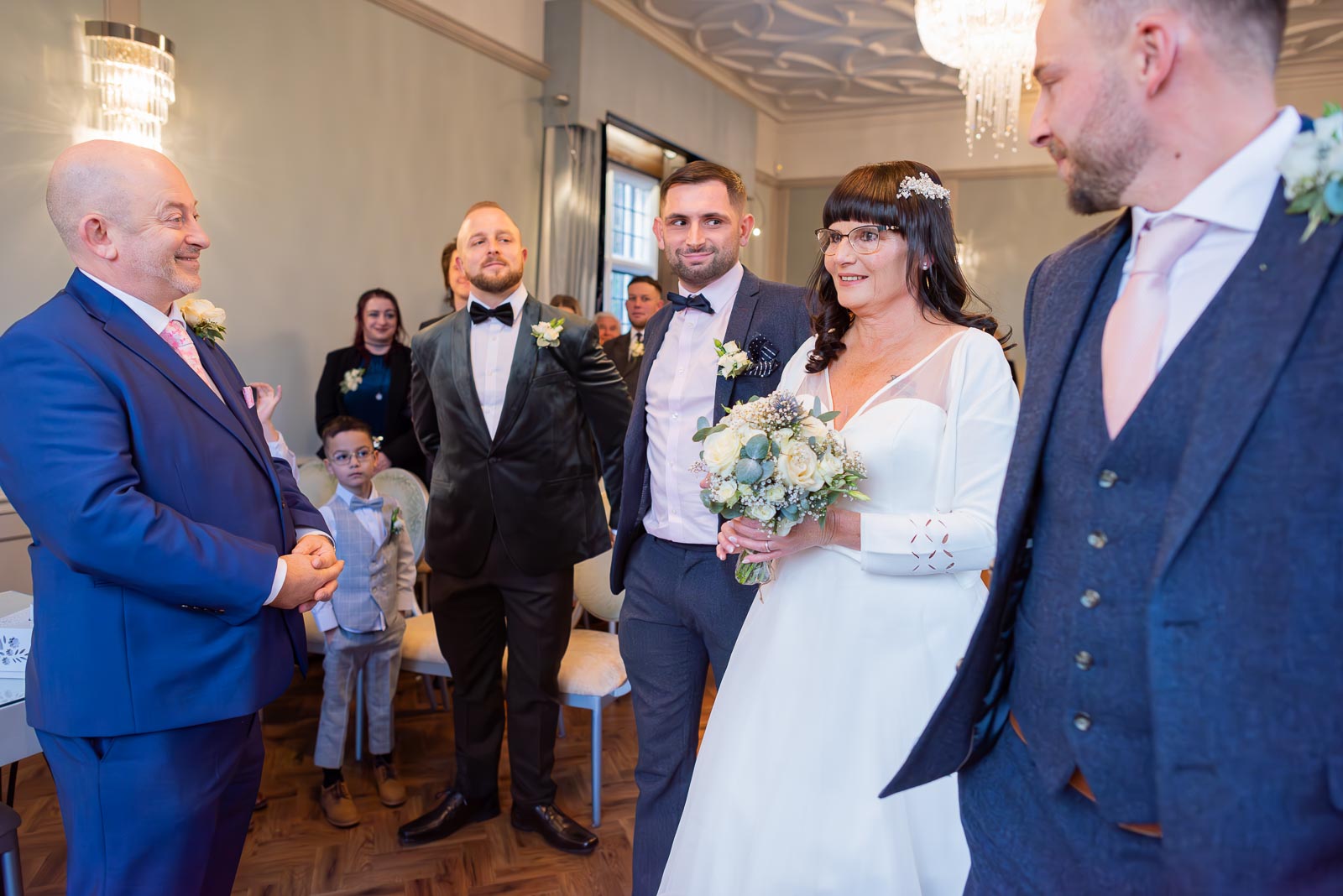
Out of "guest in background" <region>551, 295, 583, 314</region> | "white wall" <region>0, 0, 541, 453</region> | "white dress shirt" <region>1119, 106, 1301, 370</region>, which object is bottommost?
"white dress shirt" <region>1119, 106, 1301, 370</region>

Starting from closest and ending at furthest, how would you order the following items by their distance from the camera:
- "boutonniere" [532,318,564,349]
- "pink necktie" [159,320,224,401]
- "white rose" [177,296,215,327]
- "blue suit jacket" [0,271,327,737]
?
"blue suit jacket" [0,271,327,737], "pink necktie" [159,320,224,401], "white rose" [177,296,215,327], "boutonniere" [532,318,564,349]

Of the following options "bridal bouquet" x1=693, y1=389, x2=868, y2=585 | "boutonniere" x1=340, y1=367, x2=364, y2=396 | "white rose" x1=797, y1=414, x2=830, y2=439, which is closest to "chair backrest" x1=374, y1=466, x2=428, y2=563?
"boutonniere" x1=340, y1=367, x2=364, y2=396

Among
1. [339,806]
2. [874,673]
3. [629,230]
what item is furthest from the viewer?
[629,230]

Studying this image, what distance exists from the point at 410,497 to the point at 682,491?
2158 millimetres

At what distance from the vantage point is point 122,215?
1885 millimetres

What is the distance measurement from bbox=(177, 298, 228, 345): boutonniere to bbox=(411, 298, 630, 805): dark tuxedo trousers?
3.14 ft

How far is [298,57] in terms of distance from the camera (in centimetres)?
514

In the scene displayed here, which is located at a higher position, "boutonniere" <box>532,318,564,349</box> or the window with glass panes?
the window with glass panes

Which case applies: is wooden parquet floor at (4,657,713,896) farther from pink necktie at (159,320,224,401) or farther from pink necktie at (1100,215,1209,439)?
pink necktie at (1100,215,1209,439)

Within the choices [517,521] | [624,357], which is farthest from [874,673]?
[624,357]

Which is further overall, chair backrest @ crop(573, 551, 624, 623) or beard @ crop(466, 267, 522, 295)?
chair backrest @ crop(573, 551, 624, 623)

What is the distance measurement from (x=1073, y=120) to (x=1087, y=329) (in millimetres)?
268

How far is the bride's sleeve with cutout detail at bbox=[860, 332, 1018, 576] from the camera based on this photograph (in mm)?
1849

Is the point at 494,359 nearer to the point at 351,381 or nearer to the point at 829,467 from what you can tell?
the point at 829,467
